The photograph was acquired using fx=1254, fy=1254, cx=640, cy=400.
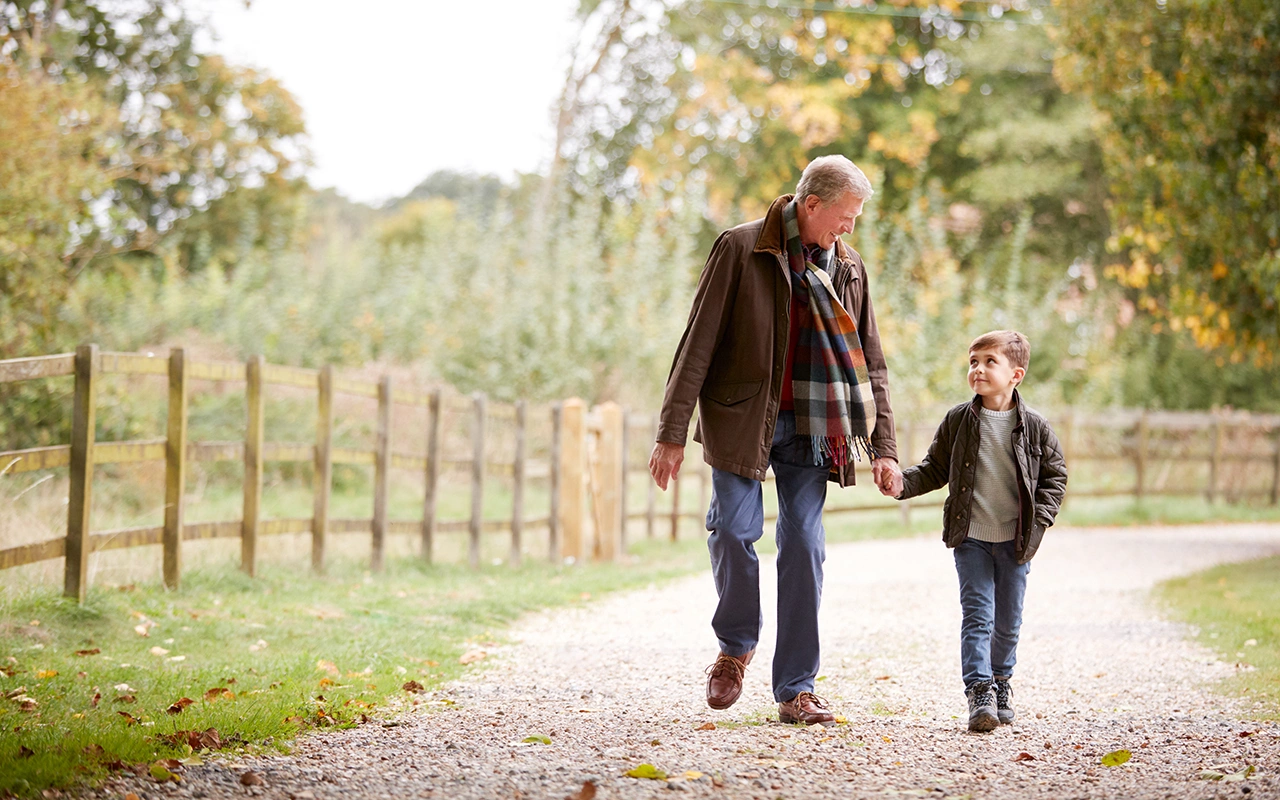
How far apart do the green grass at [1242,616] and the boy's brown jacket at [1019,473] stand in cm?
128

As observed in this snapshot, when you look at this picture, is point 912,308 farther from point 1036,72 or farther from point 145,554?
point 145,554

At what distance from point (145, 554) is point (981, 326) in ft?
49.3

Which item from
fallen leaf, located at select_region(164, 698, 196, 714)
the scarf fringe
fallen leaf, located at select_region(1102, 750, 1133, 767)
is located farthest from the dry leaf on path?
fallen leaf, located at select_region(1102, 750, 1133, 767)

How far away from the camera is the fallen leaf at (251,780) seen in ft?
11.1

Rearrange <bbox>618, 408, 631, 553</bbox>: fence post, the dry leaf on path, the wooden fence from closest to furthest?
the dry leaf on path < the wooden fence < <bbox>618, 408, 631, 553</bbox>: fence post

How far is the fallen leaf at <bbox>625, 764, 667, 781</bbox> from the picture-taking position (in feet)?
11.3

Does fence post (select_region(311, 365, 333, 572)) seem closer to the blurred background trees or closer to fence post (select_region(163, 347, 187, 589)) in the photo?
fence post (select_region(163, 347, 187, 589))

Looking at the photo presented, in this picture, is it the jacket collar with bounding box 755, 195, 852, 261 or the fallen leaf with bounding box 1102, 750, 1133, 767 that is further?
the jacket collar with bounding box 755, 195, 852, 261

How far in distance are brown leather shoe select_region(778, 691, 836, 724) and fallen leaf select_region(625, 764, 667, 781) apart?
3.36 ft

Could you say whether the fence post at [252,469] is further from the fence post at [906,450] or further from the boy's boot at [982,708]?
the fence post at [906,450]

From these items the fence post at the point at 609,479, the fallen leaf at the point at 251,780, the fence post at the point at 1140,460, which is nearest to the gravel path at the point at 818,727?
the fallen leaf at the point at 251,780

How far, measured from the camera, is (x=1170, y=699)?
5.33 metres

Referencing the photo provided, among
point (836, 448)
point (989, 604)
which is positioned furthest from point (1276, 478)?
point (836, 448)

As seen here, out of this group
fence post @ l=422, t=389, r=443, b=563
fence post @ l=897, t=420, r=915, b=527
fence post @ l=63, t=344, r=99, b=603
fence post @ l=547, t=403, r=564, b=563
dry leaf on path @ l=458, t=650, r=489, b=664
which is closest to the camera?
dry leaf on path @ l=458, t=650, r=489, b=664
